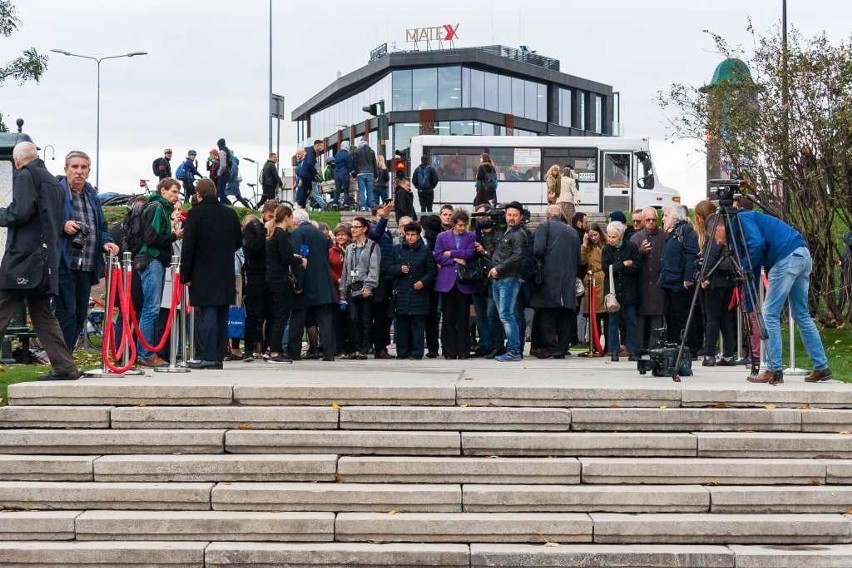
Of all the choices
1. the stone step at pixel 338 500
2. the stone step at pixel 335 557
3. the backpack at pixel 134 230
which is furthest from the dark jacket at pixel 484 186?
the stone step at pixel 335 557

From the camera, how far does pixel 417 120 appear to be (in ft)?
237

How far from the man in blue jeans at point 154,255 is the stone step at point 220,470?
11.9ft

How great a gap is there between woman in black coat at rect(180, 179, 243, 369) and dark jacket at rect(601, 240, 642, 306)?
4392 mm

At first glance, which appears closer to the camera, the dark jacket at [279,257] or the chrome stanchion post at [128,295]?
the chrome stanchion post at [128,295]

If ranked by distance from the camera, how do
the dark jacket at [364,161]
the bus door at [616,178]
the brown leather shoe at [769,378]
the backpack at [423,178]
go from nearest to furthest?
the brown leather shoe at [769,378]
the backpack at [423,178]
the dark jacket at [364,161]
the bus door at [616,178]

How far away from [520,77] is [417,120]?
9404 millimetres

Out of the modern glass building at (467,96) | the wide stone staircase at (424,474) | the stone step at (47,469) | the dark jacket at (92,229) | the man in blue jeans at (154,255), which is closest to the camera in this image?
the wide stone staircase at (424,474)

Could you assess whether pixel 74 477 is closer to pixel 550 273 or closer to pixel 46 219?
pixel 46 219

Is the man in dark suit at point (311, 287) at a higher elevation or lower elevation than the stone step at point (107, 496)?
higher

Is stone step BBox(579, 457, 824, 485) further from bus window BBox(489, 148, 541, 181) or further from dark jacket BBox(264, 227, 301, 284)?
bus window BBox(489, 148, 541, 181)

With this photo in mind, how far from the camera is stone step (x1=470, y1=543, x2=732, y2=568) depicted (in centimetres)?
735

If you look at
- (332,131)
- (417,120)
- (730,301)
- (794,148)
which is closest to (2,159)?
(730,301)

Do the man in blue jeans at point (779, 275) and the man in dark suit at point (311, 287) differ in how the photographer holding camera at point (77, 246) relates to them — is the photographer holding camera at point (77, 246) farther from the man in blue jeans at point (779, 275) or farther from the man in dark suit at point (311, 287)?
the man in blue jeans at point (779, 275)

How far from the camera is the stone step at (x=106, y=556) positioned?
7.41 meters
